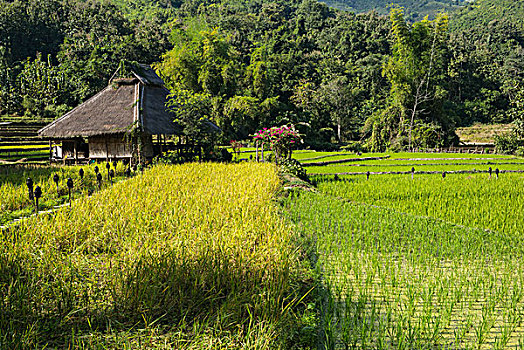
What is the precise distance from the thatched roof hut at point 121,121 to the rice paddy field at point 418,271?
786 centimetres

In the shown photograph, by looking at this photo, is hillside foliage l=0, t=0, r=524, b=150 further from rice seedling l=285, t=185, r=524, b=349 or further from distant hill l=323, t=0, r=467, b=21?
distant hill l=323, t=0, r=467, b=21

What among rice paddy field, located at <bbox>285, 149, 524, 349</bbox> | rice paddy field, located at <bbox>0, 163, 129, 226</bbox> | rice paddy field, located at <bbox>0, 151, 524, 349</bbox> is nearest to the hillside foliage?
rice paddy field, located at <bbox>0, 163, 129, 226</bbox>

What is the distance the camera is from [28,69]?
3597 cm

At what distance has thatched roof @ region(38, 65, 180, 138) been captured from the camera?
520 inches

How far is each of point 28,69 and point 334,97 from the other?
106ft

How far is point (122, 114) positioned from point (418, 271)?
13058 millimetres

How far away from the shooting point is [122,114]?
13914 mm

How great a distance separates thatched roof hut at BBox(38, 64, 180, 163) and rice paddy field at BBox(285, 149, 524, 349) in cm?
786

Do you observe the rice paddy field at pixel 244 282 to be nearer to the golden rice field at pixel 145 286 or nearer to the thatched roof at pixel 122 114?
the golden rice field at pixel 145 286

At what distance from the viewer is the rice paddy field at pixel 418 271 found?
249cm

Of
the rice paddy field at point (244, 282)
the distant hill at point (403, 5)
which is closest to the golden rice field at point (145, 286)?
the rice paddy field at point (244, 282)

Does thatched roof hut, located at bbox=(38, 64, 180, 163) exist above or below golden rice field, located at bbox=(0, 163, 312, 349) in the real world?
above

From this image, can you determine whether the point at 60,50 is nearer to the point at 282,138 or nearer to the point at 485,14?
the point at 282,138

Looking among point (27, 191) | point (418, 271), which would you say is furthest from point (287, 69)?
point (418, 271)
